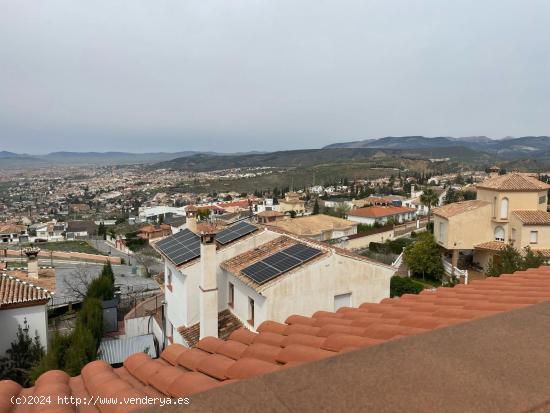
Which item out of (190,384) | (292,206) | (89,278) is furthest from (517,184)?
(292,206)

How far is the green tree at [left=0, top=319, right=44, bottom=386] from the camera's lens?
14555 mm

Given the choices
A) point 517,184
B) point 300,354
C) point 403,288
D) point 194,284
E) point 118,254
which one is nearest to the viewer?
point 300,354

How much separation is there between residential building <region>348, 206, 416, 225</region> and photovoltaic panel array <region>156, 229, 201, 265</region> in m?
46.7

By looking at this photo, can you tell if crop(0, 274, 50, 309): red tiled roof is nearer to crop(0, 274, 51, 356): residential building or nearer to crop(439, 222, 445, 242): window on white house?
crop(0, 274, 51, 356): residential building

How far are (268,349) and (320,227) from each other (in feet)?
152

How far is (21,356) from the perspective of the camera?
15.0 m

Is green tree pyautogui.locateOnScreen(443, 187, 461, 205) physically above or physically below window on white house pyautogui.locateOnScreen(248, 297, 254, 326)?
below

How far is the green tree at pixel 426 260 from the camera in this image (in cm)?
2889

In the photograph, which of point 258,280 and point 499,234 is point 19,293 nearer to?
point 258,280

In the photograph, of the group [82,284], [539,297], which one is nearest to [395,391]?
[539,297]

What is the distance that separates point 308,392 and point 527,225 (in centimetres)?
2935

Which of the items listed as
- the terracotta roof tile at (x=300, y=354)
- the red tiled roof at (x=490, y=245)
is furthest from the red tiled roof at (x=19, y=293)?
the red tiled roof at (x=490, y=245)

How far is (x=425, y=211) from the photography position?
78188mm

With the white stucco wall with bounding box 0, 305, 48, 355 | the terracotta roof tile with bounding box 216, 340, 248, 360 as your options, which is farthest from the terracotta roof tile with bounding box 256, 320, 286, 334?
the white stucco wall with bounding box 0, 305, 48, 355
